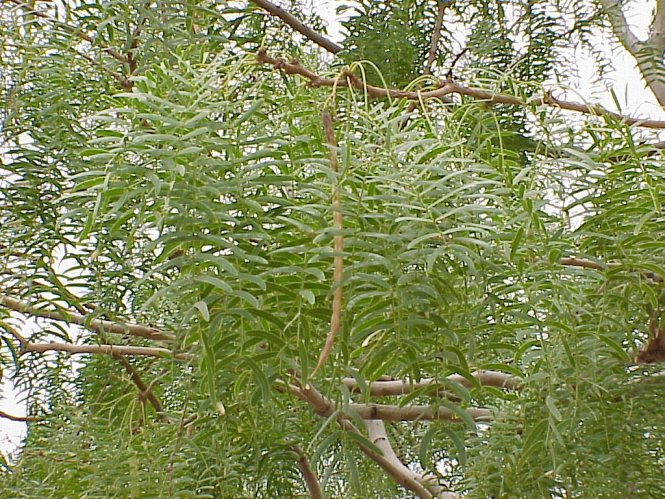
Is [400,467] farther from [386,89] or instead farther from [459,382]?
[386,89]

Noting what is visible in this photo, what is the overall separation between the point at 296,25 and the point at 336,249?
0.67 m

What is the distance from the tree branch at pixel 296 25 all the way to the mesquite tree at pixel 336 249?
14mm

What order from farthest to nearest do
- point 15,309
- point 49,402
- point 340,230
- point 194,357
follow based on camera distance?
point 49,402 → point 15,309 → point 194,357 → point 340,230

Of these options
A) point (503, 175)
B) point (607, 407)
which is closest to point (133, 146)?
point (503, 175)

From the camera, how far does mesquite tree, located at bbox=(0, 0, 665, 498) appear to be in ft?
1.14

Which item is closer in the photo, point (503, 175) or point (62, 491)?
point (503, 175)

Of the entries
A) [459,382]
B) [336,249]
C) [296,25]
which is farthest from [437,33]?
[336,249]

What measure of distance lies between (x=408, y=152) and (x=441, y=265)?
0.20ft

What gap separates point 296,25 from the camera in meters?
0.96

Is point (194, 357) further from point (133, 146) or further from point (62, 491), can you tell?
point (62, 491)

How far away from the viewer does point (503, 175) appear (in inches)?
15.5

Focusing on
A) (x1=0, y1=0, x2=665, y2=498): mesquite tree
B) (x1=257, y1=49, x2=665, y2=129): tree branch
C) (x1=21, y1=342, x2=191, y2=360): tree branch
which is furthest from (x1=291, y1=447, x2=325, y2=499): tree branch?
(x1=257, y1=49, x2=665, y2=129): tree branch

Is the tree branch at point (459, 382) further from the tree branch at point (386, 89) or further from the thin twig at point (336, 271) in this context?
the thin twig at point (336, 271)

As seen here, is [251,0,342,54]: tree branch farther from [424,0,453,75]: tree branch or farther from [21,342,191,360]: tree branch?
[21,342,191,360]: tree branch
